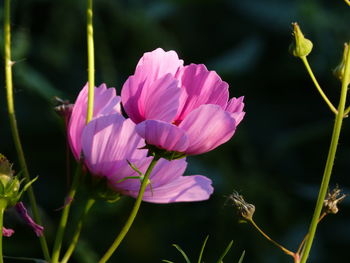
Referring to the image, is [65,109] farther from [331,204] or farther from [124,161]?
[331,204]

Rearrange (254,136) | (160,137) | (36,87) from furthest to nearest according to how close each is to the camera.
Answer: (254,136), (36,87), (160,137)

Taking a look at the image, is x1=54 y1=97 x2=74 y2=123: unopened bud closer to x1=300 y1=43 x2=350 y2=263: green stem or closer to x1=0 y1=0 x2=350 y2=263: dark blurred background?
x1=300 y1=43 x2=350 y2=263: green stem

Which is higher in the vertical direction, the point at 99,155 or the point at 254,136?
the point at 99,155

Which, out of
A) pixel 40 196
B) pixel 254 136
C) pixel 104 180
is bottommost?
pixel 40 196

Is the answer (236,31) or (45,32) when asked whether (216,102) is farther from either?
(236,31)

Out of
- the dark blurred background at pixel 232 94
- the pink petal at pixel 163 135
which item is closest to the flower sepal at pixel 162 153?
the pink petal at pixel 163 135

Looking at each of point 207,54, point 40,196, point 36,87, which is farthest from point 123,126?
point 207,54
